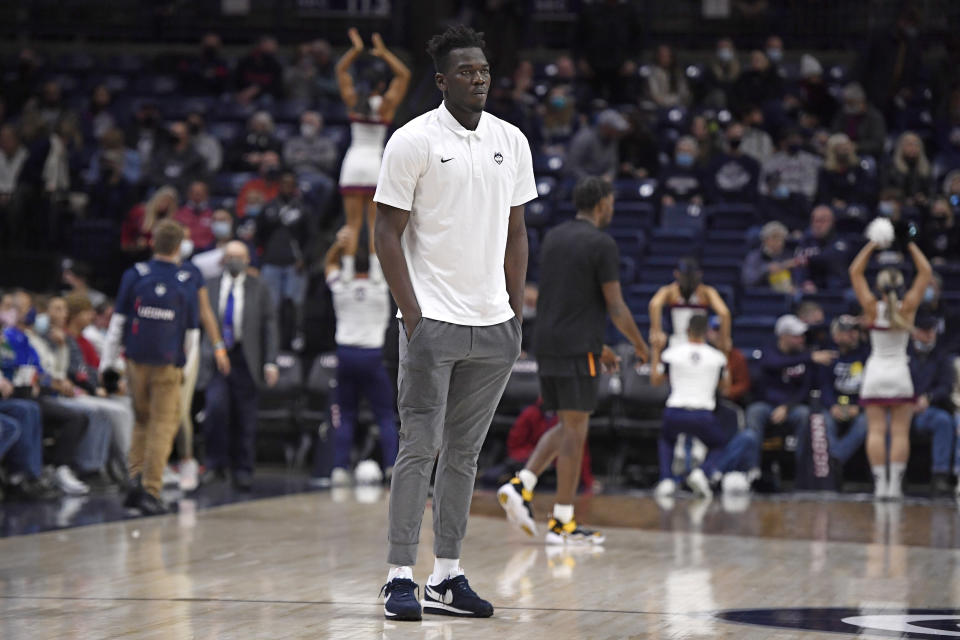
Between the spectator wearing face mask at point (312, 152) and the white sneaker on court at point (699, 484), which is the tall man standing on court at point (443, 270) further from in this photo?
the spectator wearing face mask at point (312, 152)

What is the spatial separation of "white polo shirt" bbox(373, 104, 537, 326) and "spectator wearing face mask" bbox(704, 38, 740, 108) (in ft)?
40.7

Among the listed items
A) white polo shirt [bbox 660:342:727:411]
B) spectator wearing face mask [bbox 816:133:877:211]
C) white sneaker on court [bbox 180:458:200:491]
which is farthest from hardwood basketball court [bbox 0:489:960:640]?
spectator wearing face mask [bbox 816:133:877:211]

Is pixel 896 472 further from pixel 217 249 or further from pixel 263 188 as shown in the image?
pixel 263 188

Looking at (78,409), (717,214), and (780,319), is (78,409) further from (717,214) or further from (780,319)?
(717,214)

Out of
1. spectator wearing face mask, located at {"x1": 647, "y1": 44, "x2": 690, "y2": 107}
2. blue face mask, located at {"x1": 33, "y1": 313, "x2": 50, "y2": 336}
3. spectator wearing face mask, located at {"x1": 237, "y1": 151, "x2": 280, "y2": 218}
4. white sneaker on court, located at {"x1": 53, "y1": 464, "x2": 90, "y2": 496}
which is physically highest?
spectator wearing face mask, located at {"x1": 647, "y1": 44, "x2": 690, "y2": 107}

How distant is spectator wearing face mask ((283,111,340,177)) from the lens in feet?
55.6

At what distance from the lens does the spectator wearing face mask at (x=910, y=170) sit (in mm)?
15219

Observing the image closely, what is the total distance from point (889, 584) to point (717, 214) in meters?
8.99

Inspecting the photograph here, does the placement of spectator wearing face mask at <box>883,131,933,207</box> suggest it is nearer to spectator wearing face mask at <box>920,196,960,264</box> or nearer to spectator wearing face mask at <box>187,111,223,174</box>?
spectator wearing face mask at <box>920,196,960,264</box>

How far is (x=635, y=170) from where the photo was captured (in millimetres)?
16172

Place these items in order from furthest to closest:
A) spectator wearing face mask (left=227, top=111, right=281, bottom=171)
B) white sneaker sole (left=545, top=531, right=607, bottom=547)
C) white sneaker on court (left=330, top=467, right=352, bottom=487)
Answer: spectator wearing face mask (left=227, top=111, right=281, bottom=171), white sneaker on court (left=330, top=467, right=352, bottom=487), white sneaker sole (left=545, top=531, right=607, bottom=547)

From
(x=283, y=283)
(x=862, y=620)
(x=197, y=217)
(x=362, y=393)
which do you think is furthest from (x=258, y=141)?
(x=862, y=620)

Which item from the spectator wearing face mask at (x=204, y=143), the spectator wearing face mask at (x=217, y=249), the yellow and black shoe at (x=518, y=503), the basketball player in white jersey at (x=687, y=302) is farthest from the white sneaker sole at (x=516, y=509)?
the spectator wearing face mask at (x=204, y=143)

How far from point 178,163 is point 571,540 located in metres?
10.2
